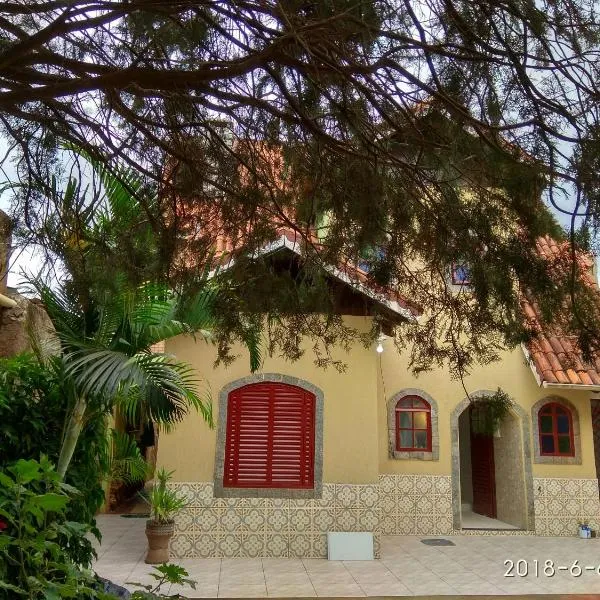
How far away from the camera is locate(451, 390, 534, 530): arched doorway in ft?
36.0

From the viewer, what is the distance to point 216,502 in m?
8.81

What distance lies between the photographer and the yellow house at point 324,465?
8789mm

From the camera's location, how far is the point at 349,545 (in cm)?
873

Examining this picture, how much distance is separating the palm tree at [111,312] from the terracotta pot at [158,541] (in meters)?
3.53

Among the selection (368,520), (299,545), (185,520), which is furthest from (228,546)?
(368,520)

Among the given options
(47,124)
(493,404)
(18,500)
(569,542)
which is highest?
(47,124)

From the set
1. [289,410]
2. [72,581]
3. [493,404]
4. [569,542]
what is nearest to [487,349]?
[493,404]

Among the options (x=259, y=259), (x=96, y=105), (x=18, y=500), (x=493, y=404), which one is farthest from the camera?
(x=259, y=259)

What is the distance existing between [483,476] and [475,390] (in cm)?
250

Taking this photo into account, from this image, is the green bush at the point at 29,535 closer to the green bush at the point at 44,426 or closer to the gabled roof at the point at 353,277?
the green bush at the point at 44,426

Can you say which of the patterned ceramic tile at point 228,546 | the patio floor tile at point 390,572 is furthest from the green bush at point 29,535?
the patterned ceramic tile at point 228,546

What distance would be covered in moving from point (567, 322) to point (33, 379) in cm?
437

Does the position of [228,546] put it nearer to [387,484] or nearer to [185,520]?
[185,520]

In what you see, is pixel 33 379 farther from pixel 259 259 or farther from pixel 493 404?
pixel 493 404
